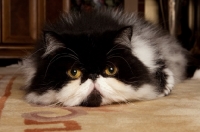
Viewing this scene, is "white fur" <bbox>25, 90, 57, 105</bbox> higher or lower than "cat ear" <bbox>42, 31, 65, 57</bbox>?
lower

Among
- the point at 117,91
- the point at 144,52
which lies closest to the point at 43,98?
the point at 117,91

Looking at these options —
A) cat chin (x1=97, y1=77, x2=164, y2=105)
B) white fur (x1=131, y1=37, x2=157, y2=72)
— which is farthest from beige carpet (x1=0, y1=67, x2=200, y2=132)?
white fur (x1=131, y1=37, x2=157, y2=72)

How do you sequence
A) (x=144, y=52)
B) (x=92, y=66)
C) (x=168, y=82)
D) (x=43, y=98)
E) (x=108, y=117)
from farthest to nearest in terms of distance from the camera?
(x=168, y=82), (x=144, y=52), (x=43, y=98), (x=92, y=66), (x=108, y=117)

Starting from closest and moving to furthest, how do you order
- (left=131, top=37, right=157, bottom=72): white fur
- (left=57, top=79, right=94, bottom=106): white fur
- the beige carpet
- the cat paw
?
the beige carpet → (left=57, top=79, right=94, bottom=106): white fur → (left=131, top=37, right=157, bottom=72): white fur → the cat paw

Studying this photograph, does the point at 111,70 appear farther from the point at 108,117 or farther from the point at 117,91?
the point at 108,117

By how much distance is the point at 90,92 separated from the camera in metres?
1.27

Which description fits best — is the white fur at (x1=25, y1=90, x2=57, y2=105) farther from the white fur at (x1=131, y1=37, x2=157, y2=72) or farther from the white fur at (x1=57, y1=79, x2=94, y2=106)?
the white fur at (x1=131, y1=37, x2=157, y2=72)

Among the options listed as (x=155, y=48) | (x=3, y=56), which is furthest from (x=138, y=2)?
(x=155, y=48)

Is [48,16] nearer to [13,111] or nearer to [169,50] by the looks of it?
[169,50]

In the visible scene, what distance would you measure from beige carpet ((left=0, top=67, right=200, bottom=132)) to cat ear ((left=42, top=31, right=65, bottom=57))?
0.67ft

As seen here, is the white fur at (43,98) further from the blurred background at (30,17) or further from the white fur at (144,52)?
the blurred background at (30,17)

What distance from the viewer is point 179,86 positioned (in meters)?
1.89

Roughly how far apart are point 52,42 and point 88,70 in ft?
0.57

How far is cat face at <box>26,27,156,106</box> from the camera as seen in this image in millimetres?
1262
